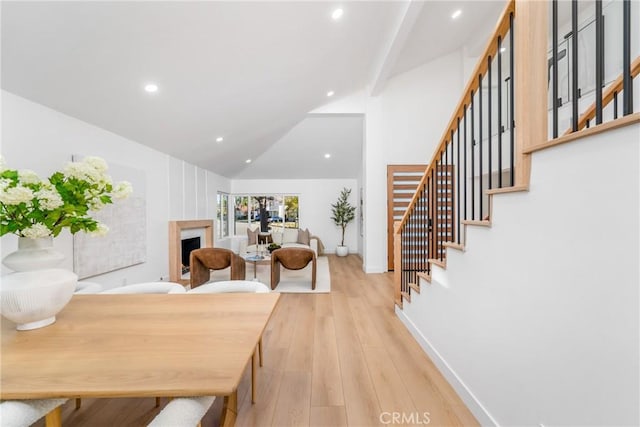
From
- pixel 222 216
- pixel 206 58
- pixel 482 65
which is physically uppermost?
pixel 206 58

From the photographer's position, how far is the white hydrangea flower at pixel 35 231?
3.67 feet

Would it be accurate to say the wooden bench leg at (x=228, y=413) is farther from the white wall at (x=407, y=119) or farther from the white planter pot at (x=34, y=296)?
the white wall at (x=407, y=119)

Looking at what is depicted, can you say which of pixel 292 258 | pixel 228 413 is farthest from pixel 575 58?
pixel 292 258

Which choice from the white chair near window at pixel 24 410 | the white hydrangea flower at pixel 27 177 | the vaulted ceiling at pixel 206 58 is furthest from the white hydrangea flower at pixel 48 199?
the vaulted ceiling at pixel 206 58

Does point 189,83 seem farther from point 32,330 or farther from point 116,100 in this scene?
point 32,330

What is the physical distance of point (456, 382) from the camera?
1.75 m

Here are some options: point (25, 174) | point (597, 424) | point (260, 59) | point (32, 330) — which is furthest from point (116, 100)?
point (597, 424)

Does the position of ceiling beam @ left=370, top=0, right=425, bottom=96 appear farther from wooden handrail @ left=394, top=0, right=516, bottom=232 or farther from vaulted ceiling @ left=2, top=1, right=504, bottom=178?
wooden handrail @ left=394, top=0, right=516, bottom=232

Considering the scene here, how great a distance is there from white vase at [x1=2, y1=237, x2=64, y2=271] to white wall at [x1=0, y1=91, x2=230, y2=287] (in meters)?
1.46

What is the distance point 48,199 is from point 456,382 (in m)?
2.41

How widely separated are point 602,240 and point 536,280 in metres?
0.34

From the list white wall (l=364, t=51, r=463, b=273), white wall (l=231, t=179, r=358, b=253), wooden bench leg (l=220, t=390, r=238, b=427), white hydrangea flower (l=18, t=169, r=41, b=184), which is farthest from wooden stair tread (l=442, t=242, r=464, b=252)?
white wall (l=231, t=179, r=358, b=253)

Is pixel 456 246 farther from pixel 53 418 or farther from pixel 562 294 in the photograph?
pixel 53 418

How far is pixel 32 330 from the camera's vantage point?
1124 millimetres
